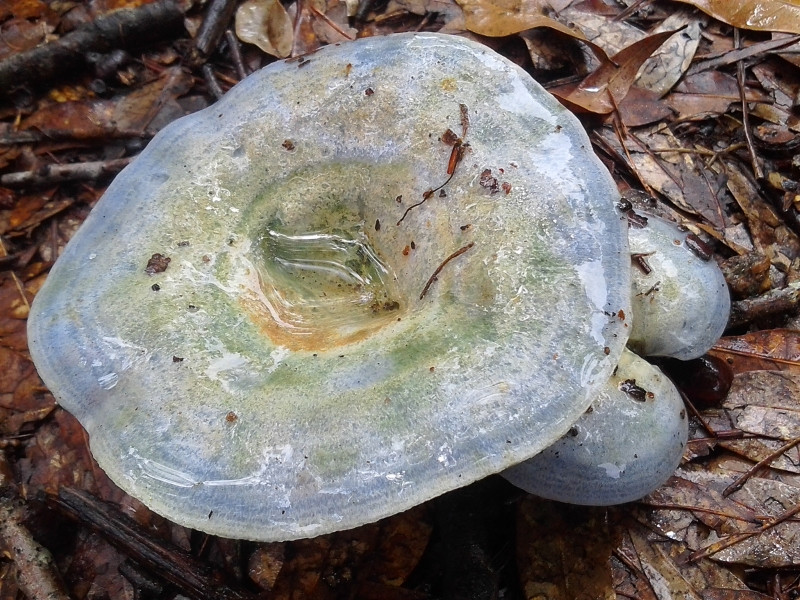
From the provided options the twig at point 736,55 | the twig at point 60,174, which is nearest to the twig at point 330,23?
the twig at point 60,174

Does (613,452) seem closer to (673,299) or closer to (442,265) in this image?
(673,299)

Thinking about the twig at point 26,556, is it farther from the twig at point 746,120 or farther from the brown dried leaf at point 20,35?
the twig at point 746,120

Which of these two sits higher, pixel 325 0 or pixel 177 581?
pixel 325 0

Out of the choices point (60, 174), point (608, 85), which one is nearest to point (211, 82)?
point (60, 174)

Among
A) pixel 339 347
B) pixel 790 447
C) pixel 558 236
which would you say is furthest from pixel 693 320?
pixel 339 347

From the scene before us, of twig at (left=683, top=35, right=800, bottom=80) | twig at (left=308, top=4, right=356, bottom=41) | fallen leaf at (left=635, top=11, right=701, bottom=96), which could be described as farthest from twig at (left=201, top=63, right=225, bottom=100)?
twig at (left=683, top=35, right=800, bottom=80)

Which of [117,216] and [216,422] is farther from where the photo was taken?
[117,216]

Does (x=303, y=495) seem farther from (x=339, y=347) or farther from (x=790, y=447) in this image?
(x=790, y=447)
